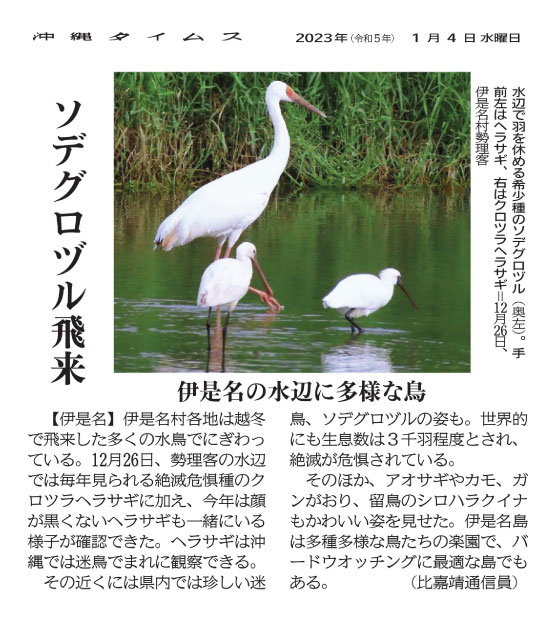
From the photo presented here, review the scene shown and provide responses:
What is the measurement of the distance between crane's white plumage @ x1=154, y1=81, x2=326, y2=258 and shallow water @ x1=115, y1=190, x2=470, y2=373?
47 cm

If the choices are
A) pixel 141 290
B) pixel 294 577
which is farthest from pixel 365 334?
pixel 294 577

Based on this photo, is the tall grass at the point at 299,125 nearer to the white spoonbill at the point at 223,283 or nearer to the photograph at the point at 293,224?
the photograph at the point at 293,224

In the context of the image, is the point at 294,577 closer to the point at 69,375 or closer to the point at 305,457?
the point at 305,457

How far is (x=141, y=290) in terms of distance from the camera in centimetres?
887

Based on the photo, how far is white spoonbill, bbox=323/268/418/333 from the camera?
25.0 ft

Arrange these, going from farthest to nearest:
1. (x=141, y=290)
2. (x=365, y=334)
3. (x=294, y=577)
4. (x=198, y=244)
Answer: (x=198, y=244) < (x=141, y=290) < (x=365, y=334) < (x=294, y=577)

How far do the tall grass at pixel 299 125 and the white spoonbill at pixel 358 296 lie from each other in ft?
18.2

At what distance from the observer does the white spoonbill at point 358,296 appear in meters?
7.61

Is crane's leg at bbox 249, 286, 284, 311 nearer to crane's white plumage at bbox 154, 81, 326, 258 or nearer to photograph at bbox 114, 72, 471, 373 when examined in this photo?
photograph at bbox 114, 72, 471, 373

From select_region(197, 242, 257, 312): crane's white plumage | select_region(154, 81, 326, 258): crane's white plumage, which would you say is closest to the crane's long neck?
select_region(154, 81, 326, 258): crane's white plumage

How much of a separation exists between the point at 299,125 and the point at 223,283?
6275mm

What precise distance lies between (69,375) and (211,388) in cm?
83

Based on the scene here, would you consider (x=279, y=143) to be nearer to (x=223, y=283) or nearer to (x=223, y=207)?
(x=223, y=207)

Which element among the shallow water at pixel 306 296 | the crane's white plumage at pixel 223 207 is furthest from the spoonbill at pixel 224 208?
the shallow water at pixel 306 296
